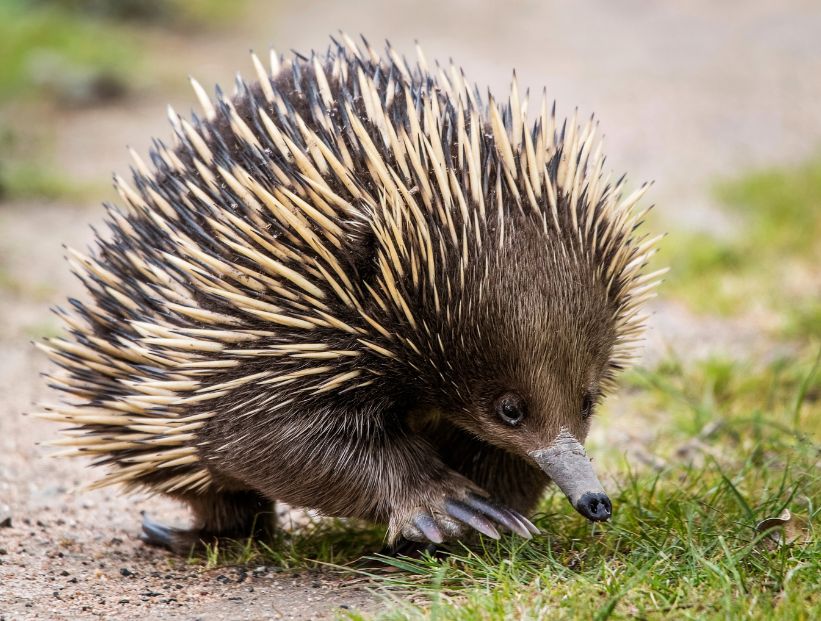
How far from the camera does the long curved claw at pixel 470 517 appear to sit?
331 cm

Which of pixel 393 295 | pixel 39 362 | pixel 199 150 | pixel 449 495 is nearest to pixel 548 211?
pixel 393 295

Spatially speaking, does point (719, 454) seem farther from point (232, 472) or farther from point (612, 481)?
point (232, 472)

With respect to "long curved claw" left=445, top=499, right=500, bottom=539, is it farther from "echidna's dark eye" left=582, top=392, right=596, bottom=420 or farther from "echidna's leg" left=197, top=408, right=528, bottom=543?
"echidna's dark eye" left=582, top=392, right=596, bottom=420

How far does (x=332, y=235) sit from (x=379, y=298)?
214 mm

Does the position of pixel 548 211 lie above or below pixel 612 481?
above

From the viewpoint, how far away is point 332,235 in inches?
128

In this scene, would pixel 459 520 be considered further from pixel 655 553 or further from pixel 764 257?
pixel 764 257

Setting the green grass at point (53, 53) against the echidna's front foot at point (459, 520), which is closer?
the echidna's front foot at point (459, 520)

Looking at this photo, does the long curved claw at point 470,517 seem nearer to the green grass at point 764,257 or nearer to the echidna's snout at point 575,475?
the echidna's snout at point 575,475

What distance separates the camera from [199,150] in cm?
359

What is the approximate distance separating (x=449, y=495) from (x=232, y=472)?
628 millimetres

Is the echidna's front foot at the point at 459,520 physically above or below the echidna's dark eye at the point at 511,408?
below

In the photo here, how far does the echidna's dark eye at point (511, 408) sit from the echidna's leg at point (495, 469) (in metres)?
0.47

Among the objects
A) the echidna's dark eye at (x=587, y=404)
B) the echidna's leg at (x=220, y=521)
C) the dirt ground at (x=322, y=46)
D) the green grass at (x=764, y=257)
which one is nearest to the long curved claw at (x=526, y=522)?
the echidna's dark eye at (x=587, y=404)
